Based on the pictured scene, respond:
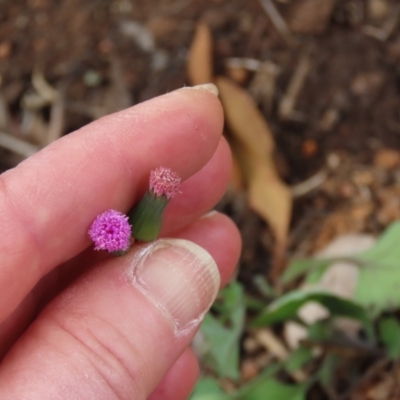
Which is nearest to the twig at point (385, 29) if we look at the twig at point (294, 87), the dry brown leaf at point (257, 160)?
the twig at point (294, 87)

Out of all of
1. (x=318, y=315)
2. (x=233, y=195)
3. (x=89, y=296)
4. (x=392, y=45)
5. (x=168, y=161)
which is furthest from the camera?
(x=392, y=45)

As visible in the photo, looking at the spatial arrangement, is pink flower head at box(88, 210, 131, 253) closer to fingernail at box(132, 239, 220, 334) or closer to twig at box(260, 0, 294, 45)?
fingernail at box(132, 239, 220, 334)

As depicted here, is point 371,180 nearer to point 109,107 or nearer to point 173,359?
point 109,107

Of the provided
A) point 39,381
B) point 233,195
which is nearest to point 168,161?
point 39,381

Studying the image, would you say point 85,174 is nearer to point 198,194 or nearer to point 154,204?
point 154,204

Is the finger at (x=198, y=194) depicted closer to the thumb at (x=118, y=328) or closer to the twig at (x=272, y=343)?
the thumb at (x=118, y=328)

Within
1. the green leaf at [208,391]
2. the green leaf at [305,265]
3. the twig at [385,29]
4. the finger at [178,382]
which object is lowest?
the green leaf at [208,391]

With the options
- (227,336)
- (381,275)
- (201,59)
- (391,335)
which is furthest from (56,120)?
(391,335)
